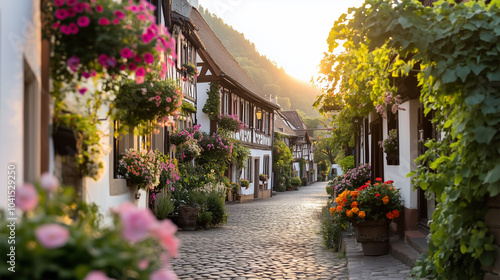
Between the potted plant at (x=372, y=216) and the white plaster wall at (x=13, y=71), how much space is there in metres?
5.60

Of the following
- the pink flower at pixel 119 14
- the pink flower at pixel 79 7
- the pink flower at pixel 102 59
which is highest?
the pink flower at pixel 79 7

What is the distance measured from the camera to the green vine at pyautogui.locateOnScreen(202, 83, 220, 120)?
66.1ft

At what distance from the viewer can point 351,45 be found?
4.47 meters

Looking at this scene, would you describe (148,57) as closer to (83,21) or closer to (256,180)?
(83,21)

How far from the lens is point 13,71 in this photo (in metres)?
2.57

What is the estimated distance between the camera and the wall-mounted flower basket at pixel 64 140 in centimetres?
325

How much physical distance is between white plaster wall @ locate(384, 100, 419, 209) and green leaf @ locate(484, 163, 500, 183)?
4.26 meters

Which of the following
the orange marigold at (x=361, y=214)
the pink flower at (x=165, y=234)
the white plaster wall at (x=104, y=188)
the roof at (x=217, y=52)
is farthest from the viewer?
the roof at (x=217, y=52)

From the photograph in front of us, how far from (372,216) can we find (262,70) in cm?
10750

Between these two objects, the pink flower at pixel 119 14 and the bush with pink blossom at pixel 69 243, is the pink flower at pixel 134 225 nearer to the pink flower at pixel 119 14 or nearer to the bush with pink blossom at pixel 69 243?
the bush with pink blossom at pixel 69 243

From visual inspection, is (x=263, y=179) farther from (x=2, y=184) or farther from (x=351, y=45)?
(x=2, y=184)

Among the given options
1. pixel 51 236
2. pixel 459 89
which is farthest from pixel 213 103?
pixel 51 236

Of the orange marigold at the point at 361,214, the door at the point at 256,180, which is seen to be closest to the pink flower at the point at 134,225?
the orange marigold at the point at 361,214

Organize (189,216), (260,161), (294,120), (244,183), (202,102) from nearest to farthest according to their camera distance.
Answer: (189,216) < (202,102) < (244,183) < (260,161) < (294,120)
